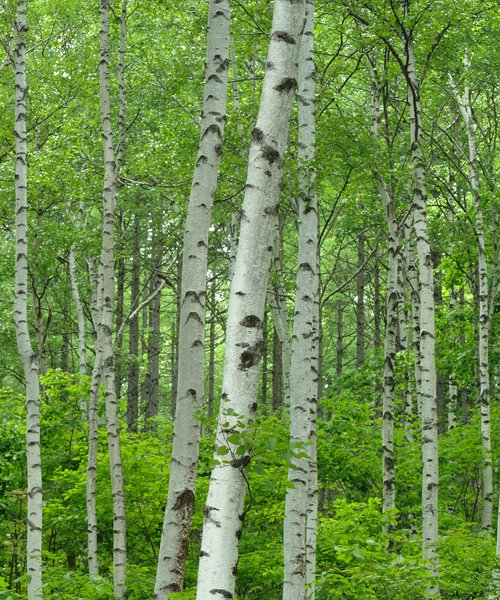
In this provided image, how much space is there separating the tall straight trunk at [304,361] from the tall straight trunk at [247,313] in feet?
11.0

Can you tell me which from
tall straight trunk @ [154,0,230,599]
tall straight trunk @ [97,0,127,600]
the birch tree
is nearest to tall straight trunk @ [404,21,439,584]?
the birch tree

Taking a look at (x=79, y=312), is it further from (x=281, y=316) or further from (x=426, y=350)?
(x=426, y=350)

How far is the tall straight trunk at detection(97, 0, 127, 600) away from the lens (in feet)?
31.3

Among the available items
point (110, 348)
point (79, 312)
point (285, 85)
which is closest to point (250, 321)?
point (285, 85)

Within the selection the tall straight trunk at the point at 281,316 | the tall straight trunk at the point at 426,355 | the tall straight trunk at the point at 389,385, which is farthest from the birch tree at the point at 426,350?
the tall straight trunk at the point at 281,316

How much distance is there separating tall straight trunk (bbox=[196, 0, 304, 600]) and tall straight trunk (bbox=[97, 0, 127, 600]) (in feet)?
19.6

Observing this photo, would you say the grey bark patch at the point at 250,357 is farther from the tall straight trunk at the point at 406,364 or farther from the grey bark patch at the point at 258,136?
the tall straight trunk at the point at 406,364

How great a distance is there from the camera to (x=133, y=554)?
487 inches

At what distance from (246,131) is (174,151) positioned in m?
1.87

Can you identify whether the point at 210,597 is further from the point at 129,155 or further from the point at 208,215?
the point at 129,155

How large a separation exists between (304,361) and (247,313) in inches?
170

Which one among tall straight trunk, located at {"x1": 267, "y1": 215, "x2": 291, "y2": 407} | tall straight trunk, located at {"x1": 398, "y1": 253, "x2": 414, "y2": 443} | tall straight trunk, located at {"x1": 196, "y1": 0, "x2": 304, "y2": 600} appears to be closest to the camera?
tall straight trunk, located at {"x1": 196, "y1": 0, "x2": 304, "y2": 600}

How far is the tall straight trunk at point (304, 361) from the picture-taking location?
24.8 ft

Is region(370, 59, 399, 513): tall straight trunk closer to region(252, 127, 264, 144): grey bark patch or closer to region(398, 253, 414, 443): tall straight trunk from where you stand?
region(398, 253, 414, 443): tall straight trunk
